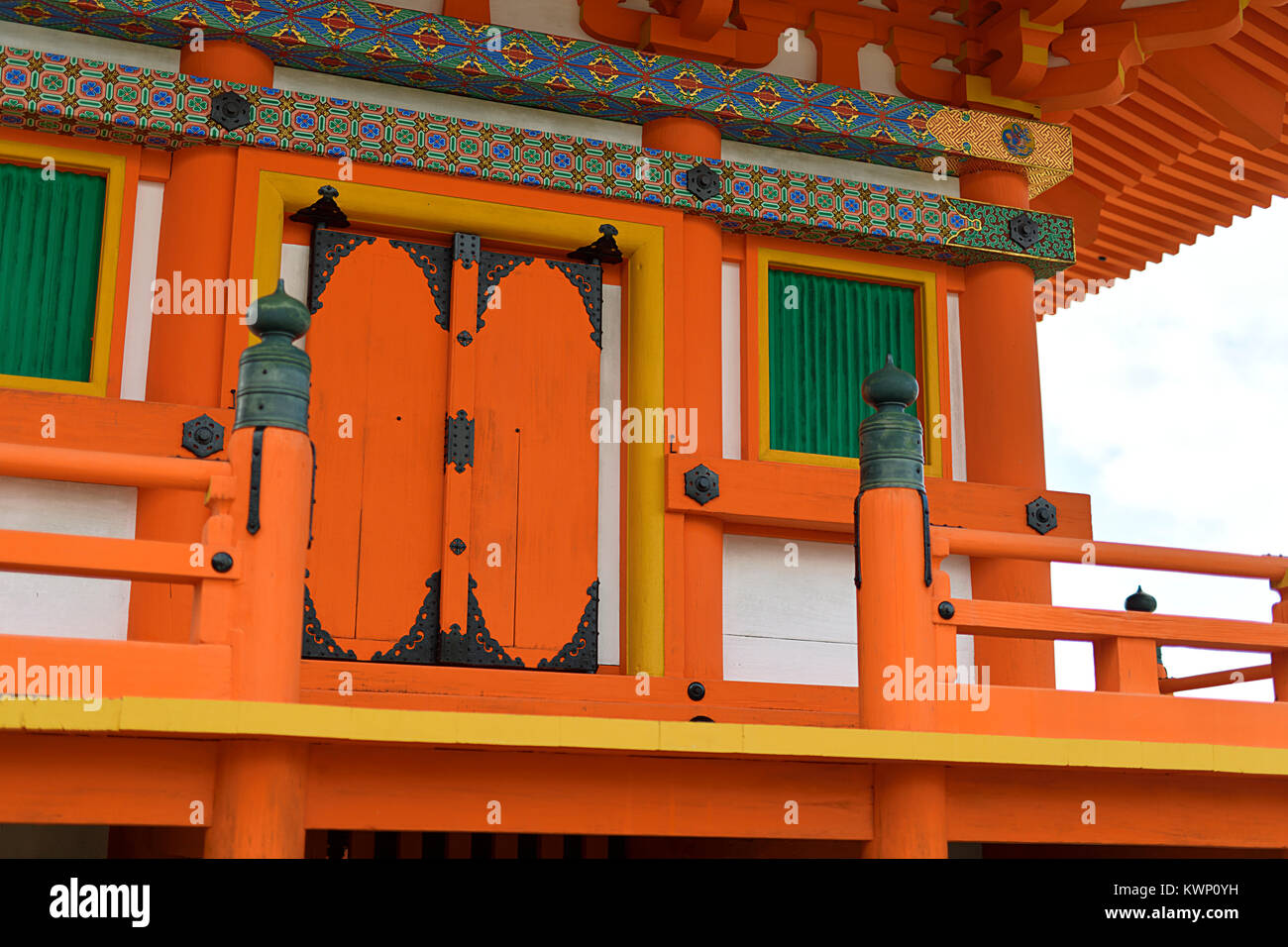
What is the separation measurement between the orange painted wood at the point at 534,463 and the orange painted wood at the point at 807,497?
1.44ft

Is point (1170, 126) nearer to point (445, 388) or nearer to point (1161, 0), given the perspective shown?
point (1161, 0)

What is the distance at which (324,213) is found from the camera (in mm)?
6027

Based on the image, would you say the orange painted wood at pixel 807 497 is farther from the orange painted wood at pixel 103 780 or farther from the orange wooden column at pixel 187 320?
the orange painted wood at pixel 103 780

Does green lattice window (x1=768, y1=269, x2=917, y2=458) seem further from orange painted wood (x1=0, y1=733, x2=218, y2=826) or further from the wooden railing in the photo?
orange painted wood (x1=0, y1=733, x2=218, y2=826)

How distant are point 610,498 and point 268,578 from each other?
2387 millimetres

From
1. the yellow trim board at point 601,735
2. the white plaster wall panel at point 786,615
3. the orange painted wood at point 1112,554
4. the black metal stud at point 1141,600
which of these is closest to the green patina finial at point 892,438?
the orange painted wood at point 1112,554

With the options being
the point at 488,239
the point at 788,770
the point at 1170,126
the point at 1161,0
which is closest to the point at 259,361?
the point at 788,770

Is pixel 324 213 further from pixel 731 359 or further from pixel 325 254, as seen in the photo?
pixel 731 359

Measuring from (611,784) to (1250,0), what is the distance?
5.12 metres

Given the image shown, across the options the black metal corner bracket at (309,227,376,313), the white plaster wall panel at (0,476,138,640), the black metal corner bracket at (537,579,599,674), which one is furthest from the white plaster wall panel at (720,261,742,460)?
the white plaster wall panel at (0,476,138,640)

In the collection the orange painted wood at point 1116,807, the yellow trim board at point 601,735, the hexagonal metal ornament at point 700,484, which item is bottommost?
the orange painted wood at point 1116,807

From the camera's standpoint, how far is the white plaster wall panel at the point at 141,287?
5711 mm

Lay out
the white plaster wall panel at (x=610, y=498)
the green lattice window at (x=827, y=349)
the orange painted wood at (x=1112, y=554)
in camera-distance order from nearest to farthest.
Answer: the orange painted wood at (x=1112, y=554) < the white plaster wall panel at (x=610, y=498) < the green lattice window at (x=827, y=349)

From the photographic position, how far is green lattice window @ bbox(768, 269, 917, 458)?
652 centimetres
